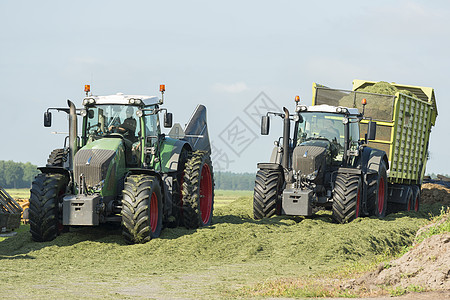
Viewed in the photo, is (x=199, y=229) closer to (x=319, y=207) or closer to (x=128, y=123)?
(x=128, y=123)

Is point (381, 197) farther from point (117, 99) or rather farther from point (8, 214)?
point (8, 214)

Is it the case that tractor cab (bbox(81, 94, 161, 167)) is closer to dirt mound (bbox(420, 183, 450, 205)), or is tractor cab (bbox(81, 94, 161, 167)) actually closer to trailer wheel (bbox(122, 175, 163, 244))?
trailer wheel (bbox(122, 175, 163, 244))

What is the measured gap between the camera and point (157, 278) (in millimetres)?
A: 10570

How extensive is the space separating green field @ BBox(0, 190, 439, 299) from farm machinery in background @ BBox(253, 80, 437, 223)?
889 millimetres

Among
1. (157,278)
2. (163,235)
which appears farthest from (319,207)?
(157,278)

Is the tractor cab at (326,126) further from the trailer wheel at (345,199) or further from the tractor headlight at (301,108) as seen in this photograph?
the trailer wheel at (345,199)

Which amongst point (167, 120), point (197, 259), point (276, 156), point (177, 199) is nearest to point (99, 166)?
→ point (167, 120)

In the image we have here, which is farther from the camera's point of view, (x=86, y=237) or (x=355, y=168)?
(x=355, y=168)

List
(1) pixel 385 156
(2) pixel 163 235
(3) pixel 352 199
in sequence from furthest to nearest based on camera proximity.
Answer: (1) pixel 385 156 → (3) pixel 352 199 → (2) pixel 163 235

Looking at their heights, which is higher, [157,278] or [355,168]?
[355,168]

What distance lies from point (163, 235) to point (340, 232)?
3.48m

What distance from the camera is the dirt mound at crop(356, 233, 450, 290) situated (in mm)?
9391

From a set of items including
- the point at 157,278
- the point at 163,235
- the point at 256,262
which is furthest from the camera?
the point at 163,235

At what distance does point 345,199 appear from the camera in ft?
56.5
